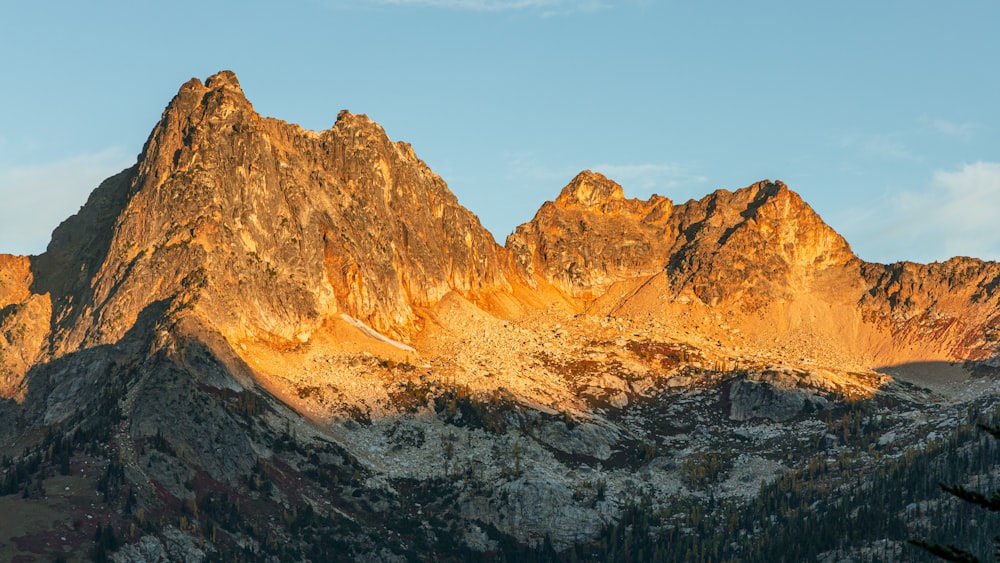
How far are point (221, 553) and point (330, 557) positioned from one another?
18167 millimetres

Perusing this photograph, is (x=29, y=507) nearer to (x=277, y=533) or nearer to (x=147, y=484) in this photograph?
(x=147, y=484)

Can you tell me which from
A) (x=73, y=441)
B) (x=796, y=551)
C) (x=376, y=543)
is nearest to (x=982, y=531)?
(x=796, y=551)

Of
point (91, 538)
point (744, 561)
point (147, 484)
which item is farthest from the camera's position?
point (744, 561)

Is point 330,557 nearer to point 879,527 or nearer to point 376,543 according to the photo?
point 376,543

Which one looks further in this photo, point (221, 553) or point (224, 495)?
point (224, 495)

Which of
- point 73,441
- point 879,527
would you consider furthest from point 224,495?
point 879,527

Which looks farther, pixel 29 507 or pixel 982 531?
pixel 982 531

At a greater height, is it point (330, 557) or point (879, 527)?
point (879, 527)

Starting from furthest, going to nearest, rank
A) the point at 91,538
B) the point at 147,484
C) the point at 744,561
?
1. the point at 744,561
2. the point at 147,484
3. the point at 91,538

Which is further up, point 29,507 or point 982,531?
point 982,531

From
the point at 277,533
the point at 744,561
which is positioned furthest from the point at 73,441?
the point at 744,561

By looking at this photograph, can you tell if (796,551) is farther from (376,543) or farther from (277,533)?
(277,533)

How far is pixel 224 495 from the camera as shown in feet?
641

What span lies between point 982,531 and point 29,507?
137 meters
